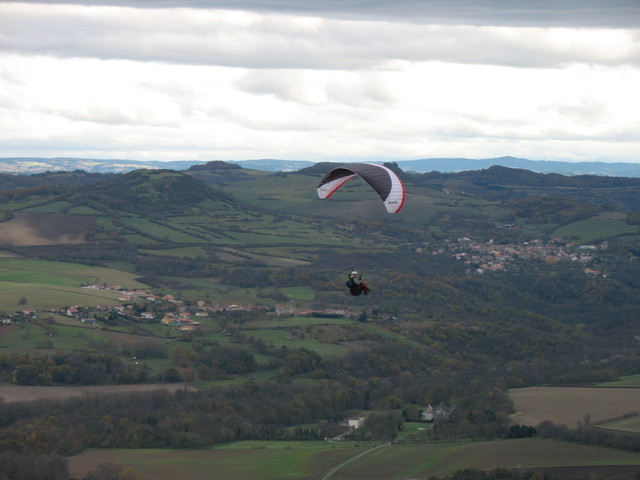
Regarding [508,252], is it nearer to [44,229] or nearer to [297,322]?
[297,322]

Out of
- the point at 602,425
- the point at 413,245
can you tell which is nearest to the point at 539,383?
the point at 602,425

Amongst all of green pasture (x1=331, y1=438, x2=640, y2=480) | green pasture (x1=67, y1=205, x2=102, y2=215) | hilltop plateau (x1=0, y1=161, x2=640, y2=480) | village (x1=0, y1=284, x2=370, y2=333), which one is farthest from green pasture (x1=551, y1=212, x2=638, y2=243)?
green pasture (x1=331, y1=438, x2=640, y2=480)

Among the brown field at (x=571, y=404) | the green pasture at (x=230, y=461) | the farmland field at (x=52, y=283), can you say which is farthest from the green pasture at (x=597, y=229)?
the green pasture at (x=230, y=461)

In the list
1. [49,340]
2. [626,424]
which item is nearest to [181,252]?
[49,340]

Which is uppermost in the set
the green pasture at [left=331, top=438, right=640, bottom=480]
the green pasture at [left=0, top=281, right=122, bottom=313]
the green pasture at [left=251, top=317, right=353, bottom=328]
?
the green pasture at [left=0, top=281, right=122, bottom=313]

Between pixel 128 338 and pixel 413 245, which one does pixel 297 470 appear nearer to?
pixel 128 338

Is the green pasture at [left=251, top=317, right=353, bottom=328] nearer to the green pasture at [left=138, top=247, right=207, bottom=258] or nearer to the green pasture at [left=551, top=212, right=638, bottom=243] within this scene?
the green pasture at [left=138, top=247, right=207, bottom=258]
